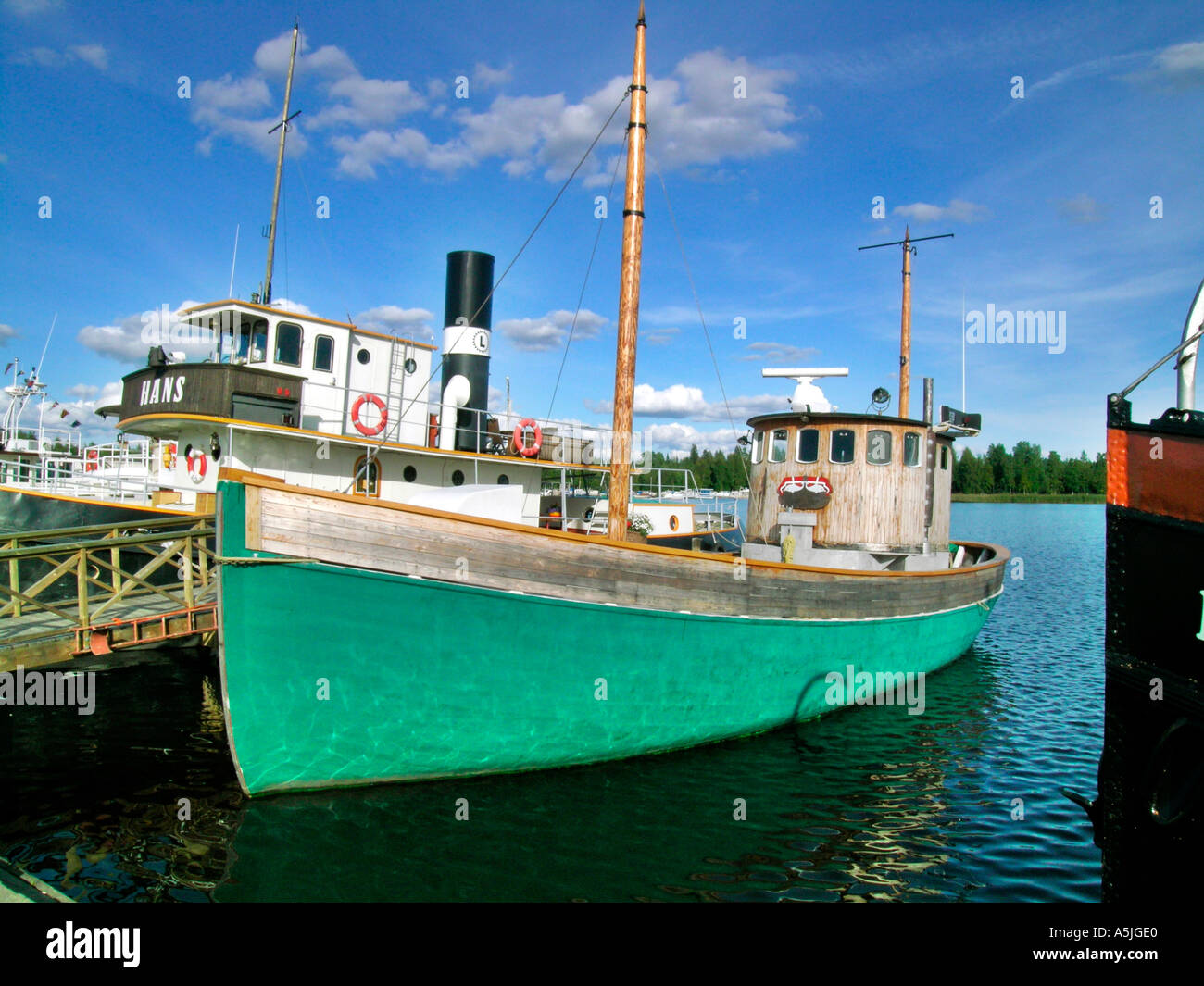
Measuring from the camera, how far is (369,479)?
558 inches

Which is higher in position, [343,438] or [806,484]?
[343,438]

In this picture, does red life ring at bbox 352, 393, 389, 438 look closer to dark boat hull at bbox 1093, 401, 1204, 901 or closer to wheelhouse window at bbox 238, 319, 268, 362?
wheelhouse window at bbox 238, 319, 268, 362

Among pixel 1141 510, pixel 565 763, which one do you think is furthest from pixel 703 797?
pixel 1141 510

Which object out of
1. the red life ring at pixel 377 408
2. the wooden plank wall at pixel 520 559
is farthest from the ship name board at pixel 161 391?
the wooden plank wall at pixel 520 559

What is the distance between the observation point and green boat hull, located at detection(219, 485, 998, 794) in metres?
6.89

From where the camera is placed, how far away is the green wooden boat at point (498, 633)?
6867mm

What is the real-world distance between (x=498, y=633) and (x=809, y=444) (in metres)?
7.85

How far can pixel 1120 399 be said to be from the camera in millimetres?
4930

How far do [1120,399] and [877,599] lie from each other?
6.29 metres

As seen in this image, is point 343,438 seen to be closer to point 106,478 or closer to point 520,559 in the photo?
point 520,559

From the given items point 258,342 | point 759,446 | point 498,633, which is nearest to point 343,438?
point 258,342

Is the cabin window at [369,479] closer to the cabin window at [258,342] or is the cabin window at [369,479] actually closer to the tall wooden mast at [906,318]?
the cabin window at [258,342]
